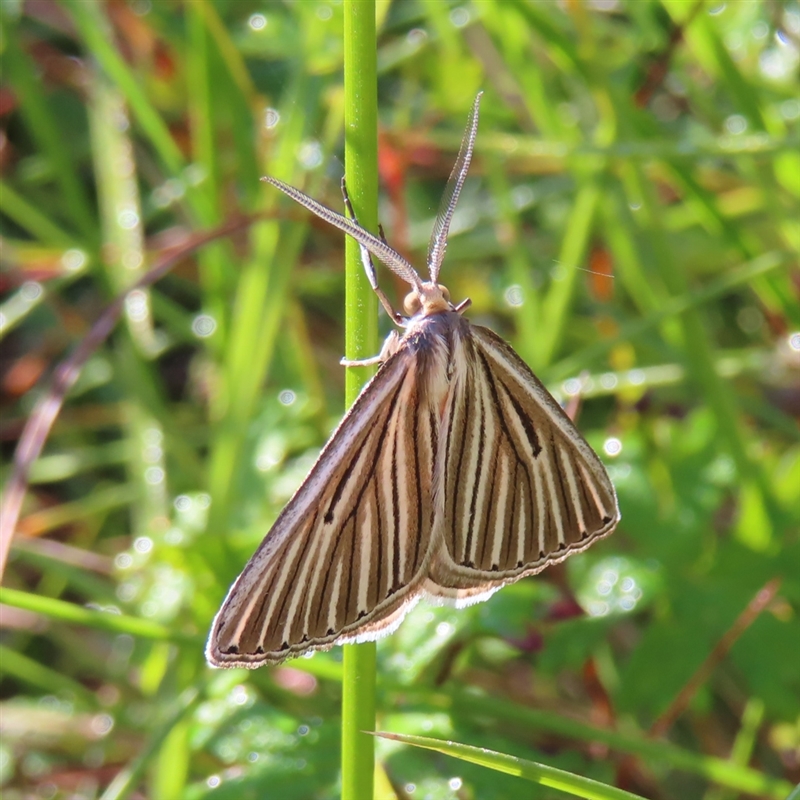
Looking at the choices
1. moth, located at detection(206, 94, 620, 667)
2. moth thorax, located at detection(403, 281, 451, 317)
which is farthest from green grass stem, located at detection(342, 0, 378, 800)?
moth thorax, located at detection(403, 281, 451, 317)

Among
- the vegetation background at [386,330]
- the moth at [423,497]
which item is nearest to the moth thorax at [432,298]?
the moth at [423,497]

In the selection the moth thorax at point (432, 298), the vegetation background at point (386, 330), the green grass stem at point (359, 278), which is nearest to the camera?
the green grass stem at point (359, 278)

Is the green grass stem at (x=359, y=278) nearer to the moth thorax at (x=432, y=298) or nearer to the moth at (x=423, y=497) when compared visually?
the moth at (x=423, y=497)

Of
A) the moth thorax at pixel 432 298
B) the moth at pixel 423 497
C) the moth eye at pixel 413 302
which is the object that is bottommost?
the moth at pixel 423 497

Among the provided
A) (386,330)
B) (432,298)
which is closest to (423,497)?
(432,298)

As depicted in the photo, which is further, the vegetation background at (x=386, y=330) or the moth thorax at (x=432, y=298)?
the vegetation background at (x=386, y=330)

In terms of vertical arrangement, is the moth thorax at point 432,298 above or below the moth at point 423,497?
above

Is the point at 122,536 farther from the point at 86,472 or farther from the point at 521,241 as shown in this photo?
the point at 521,241
